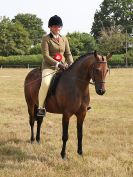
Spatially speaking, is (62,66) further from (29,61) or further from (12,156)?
(29,61)

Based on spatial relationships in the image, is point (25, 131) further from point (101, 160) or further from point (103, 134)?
point (101, 160)

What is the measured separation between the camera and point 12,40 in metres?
94.8

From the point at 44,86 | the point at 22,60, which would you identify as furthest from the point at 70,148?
the point at 22,60

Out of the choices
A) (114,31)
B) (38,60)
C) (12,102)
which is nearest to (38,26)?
(114,31)

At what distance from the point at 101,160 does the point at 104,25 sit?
106 metres

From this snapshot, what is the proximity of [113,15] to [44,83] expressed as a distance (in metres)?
107

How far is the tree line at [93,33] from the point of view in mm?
85444

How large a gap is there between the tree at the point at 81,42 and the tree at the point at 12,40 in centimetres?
1172

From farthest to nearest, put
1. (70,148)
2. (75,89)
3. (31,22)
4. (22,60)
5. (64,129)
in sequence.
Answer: (31,22), (22,60), (70,148), (64,129), (75,89)

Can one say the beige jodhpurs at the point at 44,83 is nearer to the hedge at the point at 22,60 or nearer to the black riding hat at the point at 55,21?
the black riding hat at the point at 55,21

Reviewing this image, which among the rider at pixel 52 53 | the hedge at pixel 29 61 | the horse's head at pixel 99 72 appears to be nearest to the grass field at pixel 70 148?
the rider at pixel 52 53

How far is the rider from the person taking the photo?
8.55m

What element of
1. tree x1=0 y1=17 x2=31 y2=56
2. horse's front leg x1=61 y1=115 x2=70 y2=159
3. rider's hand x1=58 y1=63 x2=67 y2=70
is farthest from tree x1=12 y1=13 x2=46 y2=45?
horse's front leg x1=61 y1=115 x2=70 y2=159

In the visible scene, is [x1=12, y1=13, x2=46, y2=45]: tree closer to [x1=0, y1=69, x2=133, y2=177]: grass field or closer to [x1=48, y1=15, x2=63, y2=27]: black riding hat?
[x1=0, y1=69, x2=133, y2=177]: grass field
